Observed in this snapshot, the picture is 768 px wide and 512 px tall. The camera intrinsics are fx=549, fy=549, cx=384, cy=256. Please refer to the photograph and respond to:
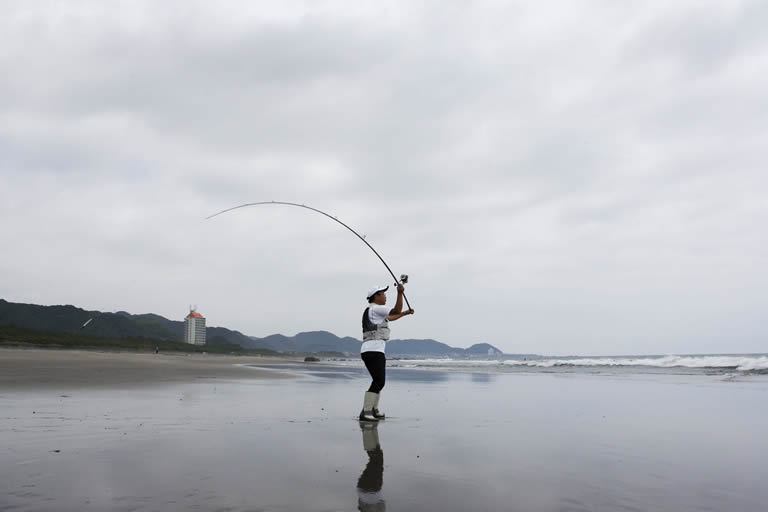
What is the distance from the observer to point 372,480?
4.16m

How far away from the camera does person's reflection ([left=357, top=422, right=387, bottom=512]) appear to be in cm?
349

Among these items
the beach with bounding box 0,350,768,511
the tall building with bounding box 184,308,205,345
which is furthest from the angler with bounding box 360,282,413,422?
the tall building with bounding box 184,308,205,345

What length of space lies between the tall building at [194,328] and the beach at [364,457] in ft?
400

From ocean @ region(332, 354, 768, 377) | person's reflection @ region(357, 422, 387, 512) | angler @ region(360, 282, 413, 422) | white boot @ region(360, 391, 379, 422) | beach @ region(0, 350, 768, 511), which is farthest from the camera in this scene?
ocean @ region(332, 354, 768, 377)

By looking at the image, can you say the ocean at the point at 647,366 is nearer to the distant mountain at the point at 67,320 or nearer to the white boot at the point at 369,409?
the white boot at the point at 369,409

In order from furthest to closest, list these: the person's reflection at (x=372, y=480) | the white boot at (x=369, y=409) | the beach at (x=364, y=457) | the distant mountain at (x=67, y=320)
Result: the distant mountain at (x=67, y=320), the white boot at (x=369, y=409), the beach at (x=364, y=457), the person's reflection at (x=372, y=480)

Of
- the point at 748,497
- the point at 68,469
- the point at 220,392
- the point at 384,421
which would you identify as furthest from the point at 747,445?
the point at 220,392

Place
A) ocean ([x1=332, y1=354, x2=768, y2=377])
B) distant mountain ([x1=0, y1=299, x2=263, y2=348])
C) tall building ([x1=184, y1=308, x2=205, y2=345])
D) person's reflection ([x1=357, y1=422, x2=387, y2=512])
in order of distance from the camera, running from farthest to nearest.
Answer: tall building ([x1=184, y1=308, x2=205, y2=345]) → distant mountain ([x1=0, y1=299, x2=263, y2=348]) → ocean ([x1=332, y1=354, x2=768, y2=377]) → person's reflection ([x1=357, y1=422, x2=387, y2=512])

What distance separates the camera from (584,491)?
4.05 meters

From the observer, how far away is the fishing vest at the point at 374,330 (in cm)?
804

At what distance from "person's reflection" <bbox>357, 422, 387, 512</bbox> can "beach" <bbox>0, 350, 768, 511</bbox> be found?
13 mm


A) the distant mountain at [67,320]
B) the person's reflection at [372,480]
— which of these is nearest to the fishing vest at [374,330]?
the person's reflection at [372,480]

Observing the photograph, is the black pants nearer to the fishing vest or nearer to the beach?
the fishing vest

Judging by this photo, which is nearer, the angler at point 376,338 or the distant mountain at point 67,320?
the angler at point 376,338
